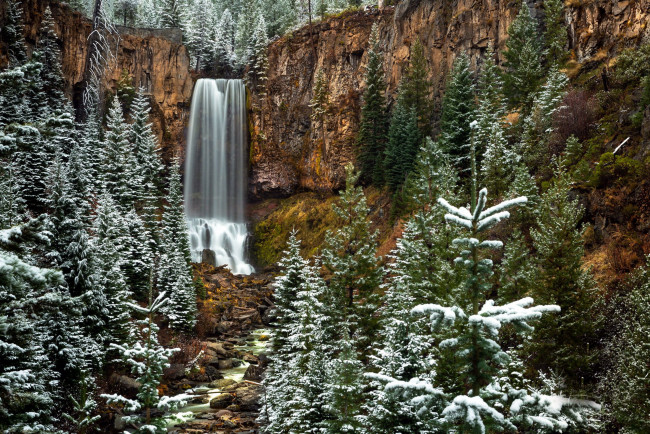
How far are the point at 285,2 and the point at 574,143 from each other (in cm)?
6659

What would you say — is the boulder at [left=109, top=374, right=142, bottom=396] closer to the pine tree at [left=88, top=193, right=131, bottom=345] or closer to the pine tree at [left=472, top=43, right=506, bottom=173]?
the pine tree at [left=88, top=193, right=131, bottom=345]

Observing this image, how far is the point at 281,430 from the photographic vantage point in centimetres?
1475

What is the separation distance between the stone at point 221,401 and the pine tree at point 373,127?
29.6m

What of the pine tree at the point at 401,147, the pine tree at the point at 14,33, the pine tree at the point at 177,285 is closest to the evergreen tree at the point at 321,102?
the pine tree at the point at 401,147

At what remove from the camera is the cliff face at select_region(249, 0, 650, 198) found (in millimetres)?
44031

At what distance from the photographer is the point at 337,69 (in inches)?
2240

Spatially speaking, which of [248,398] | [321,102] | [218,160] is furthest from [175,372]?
[321,102]

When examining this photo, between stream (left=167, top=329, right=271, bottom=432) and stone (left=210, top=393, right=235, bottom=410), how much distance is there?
23cm

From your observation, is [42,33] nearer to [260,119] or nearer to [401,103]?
[260,119]

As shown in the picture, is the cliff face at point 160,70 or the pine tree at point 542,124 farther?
the cliff face at point 160,70

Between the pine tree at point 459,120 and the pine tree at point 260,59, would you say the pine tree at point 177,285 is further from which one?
the pine tree at point 260,59

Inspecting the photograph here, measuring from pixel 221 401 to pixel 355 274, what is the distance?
9.96 meters

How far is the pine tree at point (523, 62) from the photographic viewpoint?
32.6 metres

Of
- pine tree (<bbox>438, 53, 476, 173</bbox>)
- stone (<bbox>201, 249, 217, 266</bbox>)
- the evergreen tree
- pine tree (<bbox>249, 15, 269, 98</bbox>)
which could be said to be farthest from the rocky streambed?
pine tree (<bbox>249, 15, 269, 98</bbox>)
